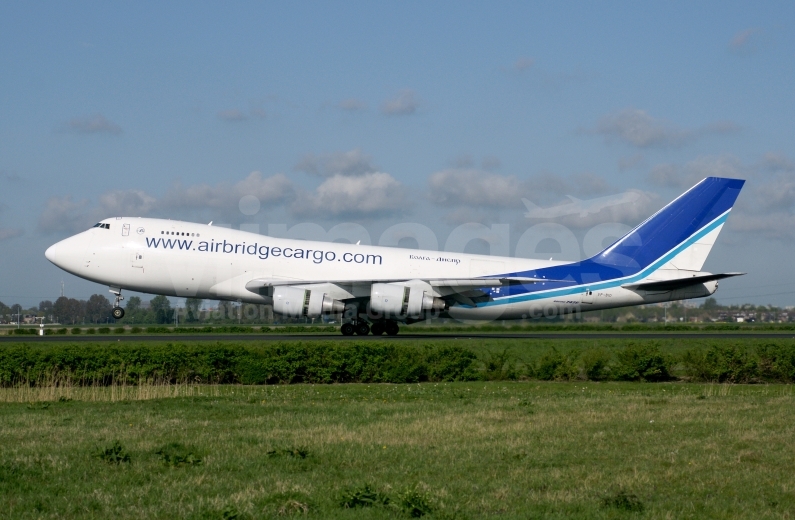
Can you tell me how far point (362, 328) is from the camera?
3809cm

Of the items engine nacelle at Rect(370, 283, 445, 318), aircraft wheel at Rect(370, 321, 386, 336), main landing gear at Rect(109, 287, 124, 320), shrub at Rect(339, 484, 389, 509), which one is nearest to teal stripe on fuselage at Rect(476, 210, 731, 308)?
engine nacelle at Rect(370, 283, 445, 318)

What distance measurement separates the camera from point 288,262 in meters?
37.1

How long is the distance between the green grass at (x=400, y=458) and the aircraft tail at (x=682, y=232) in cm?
2375

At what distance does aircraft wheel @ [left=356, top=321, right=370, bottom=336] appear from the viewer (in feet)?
125

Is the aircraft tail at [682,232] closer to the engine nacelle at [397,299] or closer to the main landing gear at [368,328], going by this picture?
the engine nacelle at [397,299]

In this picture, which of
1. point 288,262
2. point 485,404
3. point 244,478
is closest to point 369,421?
point 485,404

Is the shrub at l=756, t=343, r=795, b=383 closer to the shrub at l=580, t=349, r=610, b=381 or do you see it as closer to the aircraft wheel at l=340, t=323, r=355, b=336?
the shrub at l=580, t=349, r=610, b=381

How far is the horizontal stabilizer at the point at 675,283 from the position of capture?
35.2 meters

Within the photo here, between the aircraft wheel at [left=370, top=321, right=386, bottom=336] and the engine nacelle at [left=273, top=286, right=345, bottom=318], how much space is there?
328 centimetres

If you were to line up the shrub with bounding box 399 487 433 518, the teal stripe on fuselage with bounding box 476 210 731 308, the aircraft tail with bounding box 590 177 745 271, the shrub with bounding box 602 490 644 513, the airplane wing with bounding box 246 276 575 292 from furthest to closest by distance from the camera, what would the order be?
the aircraft tail with bounding box 590 177 745 271 → the teal stripe on fuselage with bounding box 476 210 731 308 → the airplane wing with bounding box 246 276 575 292 → the shrub with bounding box 602 490 644 513 → the shrub with bounding box 399 487 433 518

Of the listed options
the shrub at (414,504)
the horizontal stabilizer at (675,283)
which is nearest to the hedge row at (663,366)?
the horizontal stabilizer at (675,283)

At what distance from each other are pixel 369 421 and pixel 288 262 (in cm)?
2419

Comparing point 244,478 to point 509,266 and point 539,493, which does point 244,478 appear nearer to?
point 539,493

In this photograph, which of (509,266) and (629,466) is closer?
(629,466)
